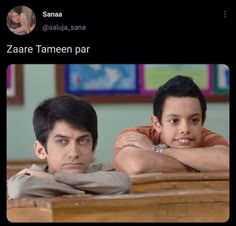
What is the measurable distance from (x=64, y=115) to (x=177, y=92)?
0.17 meters

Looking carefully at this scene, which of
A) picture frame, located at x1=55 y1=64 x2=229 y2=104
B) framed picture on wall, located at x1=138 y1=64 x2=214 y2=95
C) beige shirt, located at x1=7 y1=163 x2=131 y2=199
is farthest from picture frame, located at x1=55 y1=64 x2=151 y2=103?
beige shirt, located at x1=7 y1=163 x2=131 y2=199

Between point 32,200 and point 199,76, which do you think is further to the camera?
point 199,76

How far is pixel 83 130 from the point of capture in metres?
0.90

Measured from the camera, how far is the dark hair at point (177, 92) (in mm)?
946

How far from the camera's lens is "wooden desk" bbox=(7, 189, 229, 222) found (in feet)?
2.45

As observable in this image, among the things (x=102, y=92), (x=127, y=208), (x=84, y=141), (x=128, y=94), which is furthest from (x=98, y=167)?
(x=128, y=94)

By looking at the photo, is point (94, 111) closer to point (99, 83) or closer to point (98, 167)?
point (98, 167)

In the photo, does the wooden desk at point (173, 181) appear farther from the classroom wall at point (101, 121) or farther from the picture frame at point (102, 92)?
the picture frame at point (102, 92)

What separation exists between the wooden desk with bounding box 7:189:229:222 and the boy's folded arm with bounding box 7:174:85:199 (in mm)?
33
